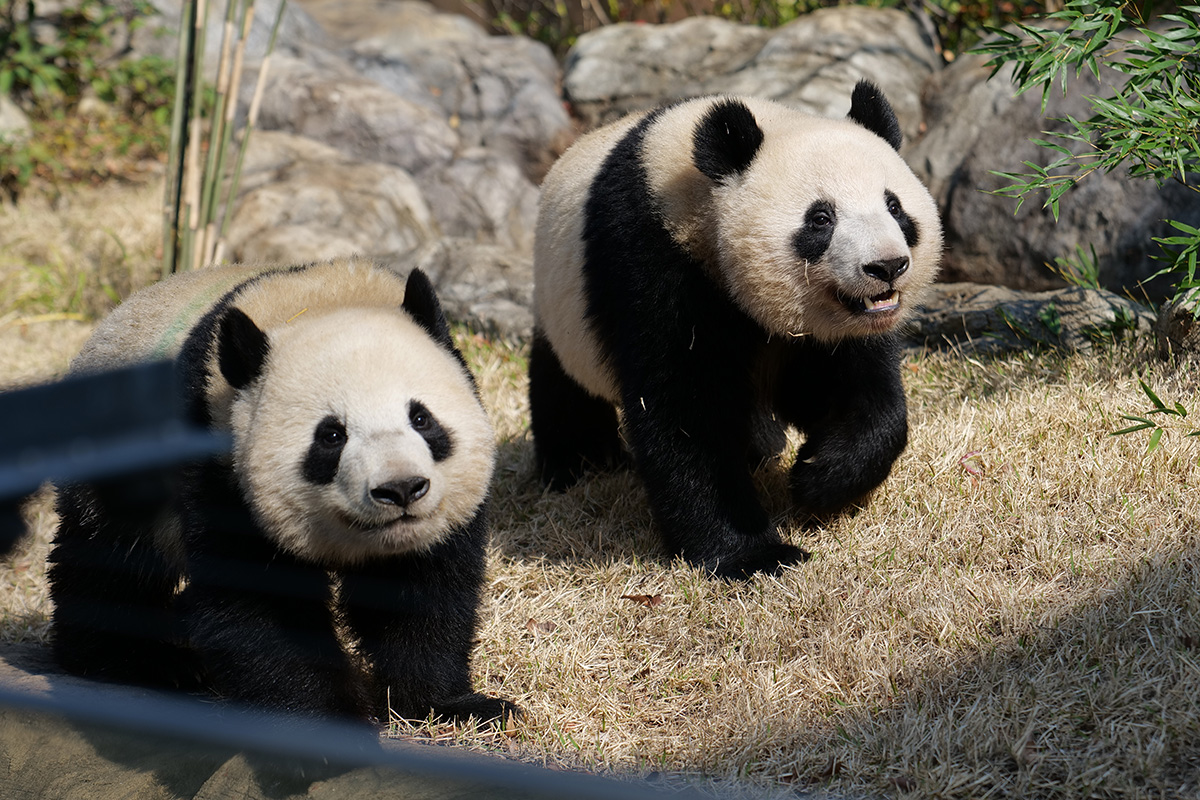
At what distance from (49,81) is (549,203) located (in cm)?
714

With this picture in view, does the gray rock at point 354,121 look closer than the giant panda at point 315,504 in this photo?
No

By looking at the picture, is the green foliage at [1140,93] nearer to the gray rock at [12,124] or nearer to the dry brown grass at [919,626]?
the dry brown grass at [919,626]

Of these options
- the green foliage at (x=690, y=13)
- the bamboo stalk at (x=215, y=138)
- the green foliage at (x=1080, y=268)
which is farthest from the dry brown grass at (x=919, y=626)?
the green foliage at (x=690, y=13)

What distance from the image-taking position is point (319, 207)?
793 cm

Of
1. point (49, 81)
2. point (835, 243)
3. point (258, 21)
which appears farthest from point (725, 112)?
point (258, 21)

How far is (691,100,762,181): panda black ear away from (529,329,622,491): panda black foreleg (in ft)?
4.49

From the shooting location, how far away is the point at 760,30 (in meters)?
9.77

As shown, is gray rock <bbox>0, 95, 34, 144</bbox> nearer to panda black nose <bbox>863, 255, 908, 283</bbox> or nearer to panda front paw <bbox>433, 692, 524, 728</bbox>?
panda front paw <bbox>433, 692, 524, 728</bbox>

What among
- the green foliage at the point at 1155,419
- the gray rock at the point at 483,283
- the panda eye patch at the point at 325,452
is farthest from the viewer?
the gray rock at the point at 483,283

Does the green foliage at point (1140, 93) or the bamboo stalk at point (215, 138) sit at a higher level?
the green foliage at point (1140, 93)

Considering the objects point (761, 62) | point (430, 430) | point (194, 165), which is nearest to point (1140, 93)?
point (430, 430)

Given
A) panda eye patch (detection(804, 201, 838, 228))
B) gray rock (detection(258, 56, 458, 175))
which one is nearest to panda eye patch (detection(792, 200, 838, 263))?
panda eye patch (detection(804, 201, 838, 228))

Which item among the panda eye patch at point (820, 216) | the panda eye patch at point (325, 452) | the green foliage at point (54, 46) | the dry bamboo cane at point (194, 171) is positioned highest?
the panda eye patch at point (820, 216)

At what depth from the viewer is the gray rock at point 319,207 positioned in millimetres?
7457
